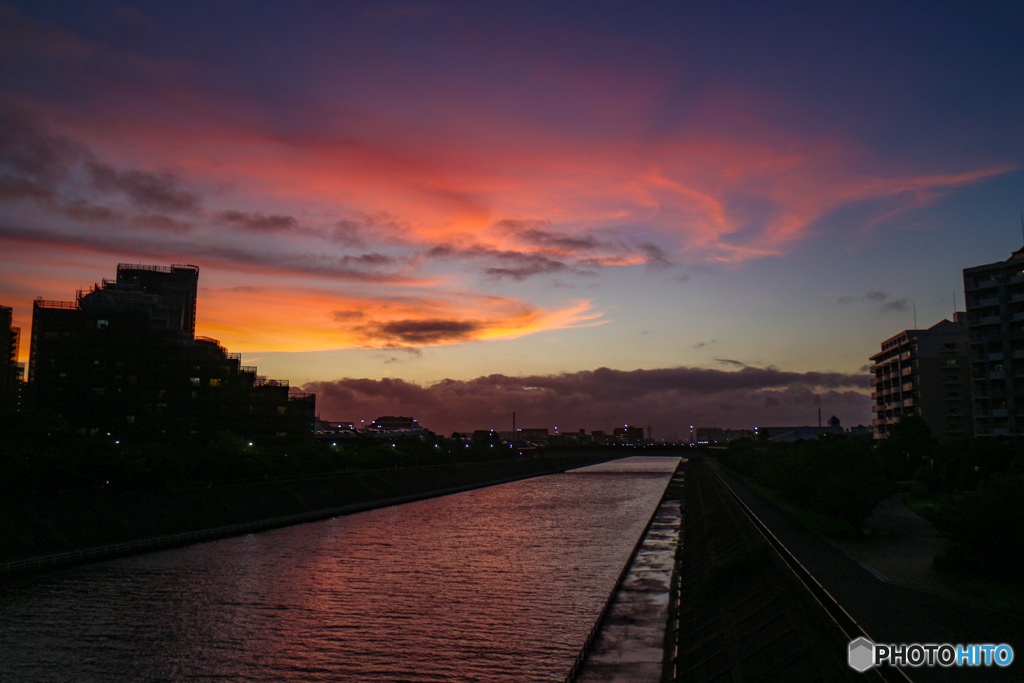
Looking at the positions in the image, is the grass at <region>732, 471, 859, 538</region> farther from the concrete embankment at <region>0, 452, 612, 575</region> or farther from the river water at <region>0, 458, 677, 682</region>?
the concrete embankment at <region>0, 452, 612, 575</region>

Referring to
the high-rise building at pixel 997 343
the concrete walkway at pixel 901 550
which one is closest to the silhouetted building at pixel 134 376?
the concrete walkway at pixel 901 550

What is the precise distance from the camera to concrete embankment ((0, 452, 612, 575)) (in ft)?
171

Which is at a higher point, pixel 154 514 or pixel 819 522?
pixel 819 522

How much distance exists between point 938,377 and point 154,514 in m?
132

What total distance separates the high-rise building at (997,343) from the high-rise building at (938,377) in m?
18.3

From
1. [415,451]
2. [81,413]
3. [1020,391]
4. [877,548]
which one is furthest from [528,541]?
[81,413]

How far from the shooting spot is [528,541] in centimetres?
6719

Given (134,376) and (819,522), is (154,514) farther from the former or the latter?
(134,376)

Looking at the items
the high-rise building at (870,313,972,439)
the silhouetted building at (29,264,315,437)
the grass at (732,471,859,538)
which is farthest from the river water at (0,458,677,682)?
the silhouetted building at (29,264,315,437)

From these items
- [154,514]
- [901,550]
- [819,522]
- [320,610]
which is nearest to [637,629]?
[320,610]

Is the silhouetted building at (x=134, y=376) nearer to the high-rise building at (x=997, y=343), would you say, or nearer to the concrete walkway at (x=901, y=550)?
the concrete walkway at (x=901, y=550)

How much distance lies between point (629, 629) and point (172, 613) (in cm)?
2458

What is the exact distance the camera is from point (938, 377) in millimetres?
133375

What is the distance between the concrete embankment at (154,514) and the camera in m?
52.0
